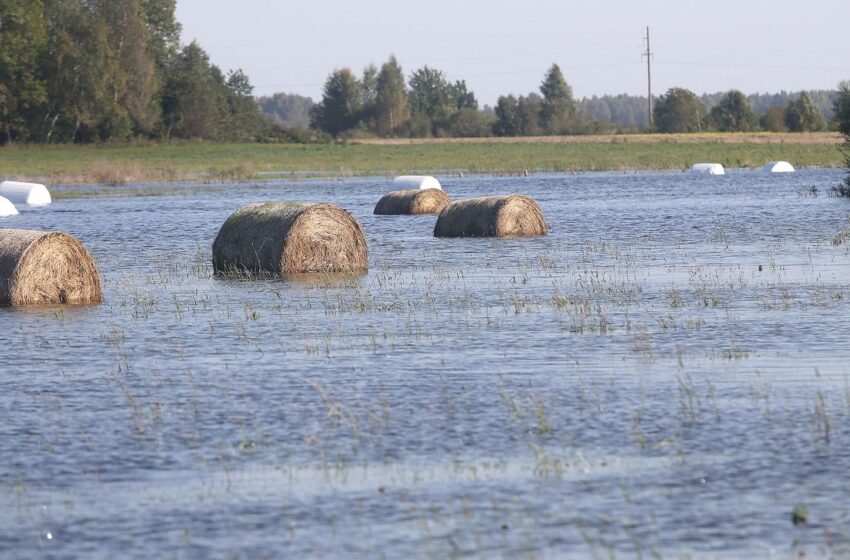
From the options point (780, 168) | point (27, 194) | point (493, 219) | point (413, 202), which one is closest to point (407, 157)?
point (780, 168)

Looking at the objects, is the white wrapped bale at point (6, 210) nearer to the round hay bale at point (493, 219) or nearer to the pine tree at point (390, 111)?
the round hay bale at point (493, 219)

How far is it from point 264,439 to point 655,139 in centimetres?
12886

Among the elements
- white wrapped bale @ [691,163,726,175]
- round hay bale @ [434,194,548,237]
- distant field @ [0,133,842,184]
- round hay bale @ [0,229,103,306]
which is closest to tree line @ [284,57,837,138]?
distant field @ [0,133,842,184]

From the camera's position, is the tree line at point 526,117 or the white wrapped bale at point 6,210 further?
the tree line at point 526,117

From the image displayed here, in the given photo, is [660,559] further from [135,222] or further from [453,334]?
[135,222]

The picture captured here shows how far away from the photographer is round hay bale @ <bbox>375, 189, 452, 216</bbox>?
1831 inches

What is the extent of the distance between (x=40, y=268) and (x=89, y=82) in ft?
309

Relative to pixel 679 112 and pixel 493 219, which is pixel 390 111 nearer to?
pixel 679 112

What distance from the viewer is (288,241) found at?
26.6 meters

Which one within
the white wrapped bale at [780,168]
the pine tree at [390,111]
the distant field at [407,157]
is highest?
the pine tree at [390,111]

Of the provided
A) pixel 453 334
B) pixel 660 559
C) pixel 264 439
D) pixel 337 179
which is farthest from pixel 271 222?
pixel 337 179

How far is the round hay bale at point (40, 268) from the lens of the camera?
22391mm

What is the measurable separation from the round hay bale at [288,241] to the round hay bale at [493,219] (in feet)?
26.6

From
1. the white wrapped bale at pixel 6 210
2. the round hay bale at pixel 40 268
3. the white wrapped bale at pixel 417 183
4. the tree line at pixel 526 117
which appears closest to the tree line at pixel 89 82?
the tree line at pixel 526 117
